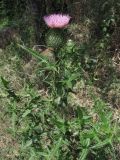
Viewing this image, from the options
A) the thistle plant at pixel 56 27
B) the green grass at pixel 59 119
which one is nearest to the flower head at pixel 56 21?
the thistle plant at pixel 56 27

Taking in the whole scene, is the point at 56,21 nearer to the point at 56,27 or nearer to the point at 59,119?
the point at 56,27

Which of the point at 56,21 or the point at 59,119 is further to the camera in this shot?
the point at 56,21

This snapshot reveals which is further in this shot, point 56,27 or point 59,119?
point 56,27

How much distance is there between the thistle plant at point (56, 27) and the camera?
3271 mm

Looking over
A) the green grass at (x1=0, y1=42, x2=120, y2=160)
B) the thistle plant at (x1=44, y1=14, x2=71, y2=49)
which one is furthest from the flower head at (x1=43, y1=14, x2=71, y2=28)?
the green grass at (x1=0, y1=42, x2=120, y2=160)

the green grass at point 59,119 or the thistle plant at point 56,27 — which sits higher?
the thistle plant at point 56,27

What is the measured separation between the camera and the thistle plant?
Result: 3.27 metres

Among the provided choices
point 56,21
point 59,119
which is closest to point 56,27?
point 56,21

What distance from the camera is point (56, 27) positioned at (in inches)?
130

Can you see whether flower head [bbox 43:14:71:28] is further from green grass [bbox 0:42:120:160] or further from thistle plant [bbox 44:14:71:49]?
green grass [bbox 0:42:120:160]

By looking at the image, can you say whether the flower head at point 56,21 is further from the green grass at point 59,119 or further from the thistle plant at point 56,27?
the green grass at point 59,119

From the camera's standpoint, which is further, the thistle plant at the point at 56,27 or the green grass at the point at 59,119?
the thistle plant at the point at 56,27

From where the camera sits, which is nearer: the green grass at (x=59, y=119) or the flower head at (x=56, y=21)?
the green grass at (x=59, y=119)

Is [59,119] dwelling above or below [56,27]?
below
